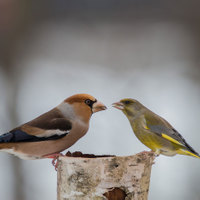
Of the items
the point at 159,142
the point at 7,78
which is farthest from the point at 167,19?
the point at 159,142

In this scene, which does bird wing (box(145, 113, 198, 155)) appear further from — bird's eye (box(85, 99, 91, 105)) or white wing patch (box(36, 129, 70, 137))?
white wing patch (box(36, 129, 70, 137))

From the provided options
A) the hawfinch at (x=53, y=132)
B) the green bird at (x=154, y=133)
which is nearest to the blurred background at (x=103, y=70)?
the green bird at (x=154, y=133)

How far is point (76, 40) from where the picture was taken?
6.24 metres

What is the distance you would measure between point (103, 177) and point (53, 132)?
0.56 metres

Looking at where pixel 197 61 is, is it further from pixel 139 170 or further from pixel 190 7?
pixel 139 170

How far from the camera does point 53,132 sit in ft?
8.31

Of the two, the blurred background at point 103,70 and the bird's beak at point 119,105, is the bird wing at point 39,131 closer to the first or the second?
the bird's beak at point 119,105

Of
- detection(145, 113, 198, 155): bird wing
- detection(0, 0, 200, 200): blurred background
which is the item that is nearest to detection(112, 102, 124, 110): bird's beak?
detection(145, 113, 198, 155): bird wing

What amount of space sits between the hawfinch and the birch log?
30 centimetres

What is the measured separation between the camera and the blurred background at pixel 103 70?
15.3 ft

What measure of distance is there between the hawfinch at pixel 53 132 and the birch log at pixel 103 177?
30 cm

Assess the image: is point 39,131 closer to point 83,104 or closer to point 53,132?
point 53,132

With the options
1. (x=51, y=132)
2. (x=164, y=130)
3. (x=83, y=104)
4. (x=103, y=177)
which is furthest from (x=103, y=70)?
(x=103, y=177)

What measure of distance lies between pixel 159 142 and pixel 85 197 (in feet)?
2.60
